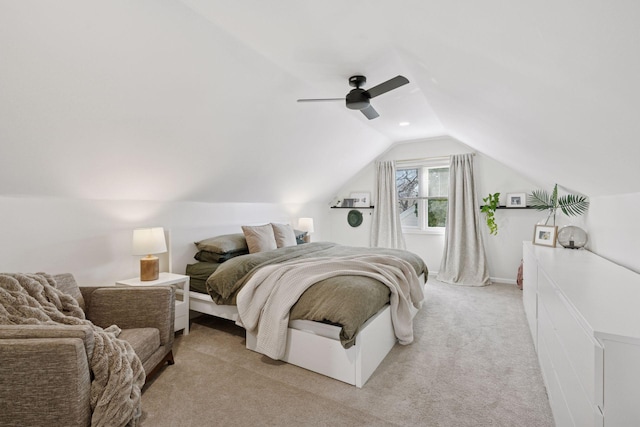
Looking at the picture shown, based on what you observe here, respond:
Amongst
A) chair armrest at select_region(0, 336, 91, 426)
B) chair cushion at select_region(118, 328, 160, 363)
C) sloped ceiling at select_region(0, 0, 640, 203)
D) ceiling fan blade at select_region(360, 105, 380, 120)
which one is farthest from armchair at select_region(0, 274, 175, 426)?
ceiling fan blade at select_region(360, 105, 380, 120)

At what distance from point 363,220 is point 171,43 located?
4.62 metres

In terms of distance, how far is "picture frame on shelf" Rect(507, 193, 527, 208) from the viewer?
4.49m

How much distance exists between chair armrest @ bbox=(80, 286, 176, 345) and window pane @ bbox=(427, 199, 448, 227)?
453 cm

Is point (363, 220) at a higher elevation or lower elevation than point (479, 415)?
higher

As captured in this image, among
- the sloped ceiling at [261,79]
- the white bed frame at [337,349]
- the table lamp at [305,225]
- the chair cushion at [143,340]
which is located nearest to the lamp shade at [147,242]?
the sloped ceiling at [261,79]

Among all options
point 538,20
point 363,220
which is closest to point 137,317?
point 538,20

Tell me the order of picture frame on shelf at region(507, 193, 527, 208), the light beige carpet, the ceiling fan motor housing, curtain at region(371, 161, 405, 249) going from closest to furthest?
the light beige carpet, the ceiling fan motor housing, picture frame on shelf at region(507, 193, 527, 208), curtain at region(371, 161, 405, 249)

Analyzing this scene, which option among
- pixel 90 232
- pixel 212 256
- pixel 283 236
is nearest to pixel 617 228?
pixel 283 236

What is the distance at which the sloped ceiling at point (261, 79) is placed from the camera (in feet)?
3.59

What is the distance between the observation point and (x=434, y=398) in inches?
75.5

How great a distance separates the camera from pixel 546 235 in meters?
3.33

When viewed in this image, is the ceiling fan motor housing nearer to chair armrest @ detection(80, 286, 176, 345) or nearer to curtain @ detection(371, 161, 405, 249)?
chair armrest @ detection(80, 286, 176, 345)

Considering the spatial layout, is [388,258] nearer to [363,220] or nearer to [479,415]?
[479,415]

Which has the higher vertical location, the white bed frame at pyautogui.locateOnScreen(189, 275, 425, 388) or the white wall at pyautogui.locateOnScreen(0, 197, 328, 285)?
the white wall at pyautogui.locateOnScreen(0, 197, 328, 285)
